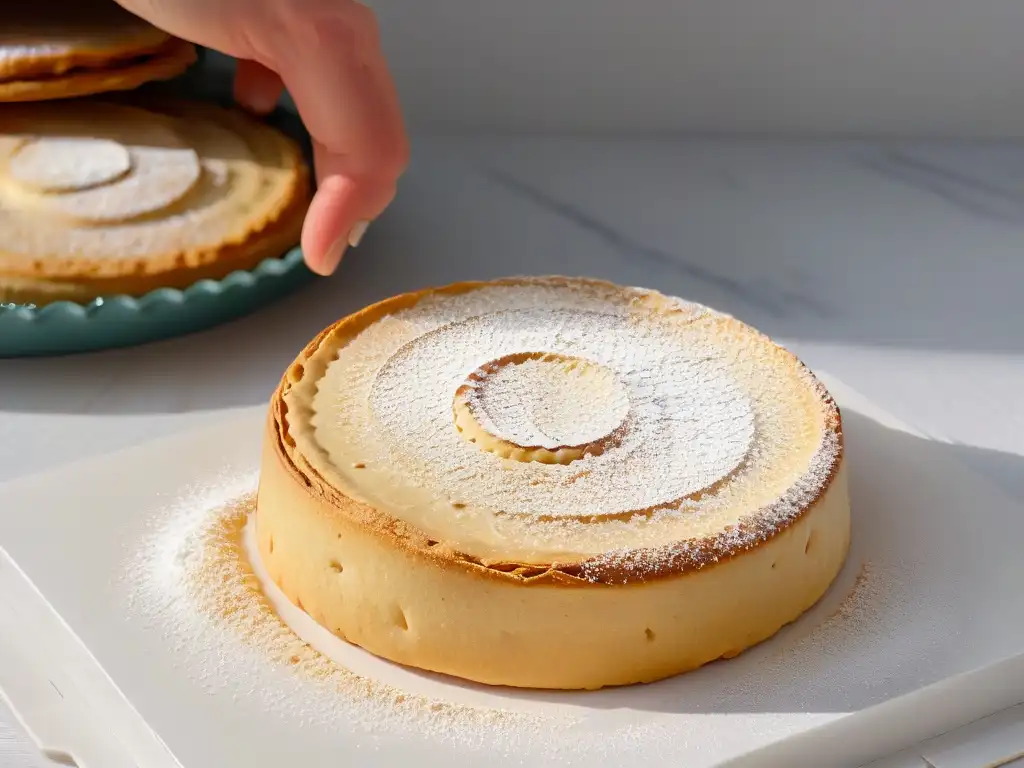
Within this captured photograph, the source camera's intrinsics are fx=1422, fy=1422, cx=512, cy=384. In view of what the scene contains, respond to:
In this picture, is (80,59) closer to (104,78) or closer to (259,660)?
(104,78)

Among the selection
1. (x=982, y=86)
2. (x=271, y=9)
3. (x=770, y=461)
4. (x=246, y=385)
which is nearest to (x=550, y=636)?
(x=770, y=461)

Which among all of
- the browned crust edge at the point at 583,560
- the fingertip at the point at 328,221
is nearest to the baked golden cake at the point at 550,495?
the browned crust edge at the point at 583,560

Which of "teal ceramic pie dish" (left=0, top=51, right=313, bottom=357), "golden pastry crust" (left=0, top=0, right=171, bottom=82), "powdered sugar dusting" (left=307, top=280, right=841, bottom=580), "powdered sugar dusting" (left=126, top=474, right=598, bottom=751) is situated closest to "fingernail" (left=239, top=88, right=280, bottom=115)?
"golden pastry crust" (left=0, top=0, right=171, bottom=82)

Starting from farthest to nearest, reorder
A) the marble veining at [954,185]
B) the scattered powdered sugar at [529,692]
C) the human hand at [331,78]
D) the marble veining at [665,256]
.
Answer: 1. the marble veining at [954,185]
2. the marble veining at [665,256]
3. the human hand at [331,78]
4. the scattered powdered sugar at [529,692]

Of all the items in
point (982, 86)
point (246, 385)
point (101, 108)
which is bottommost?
point (246, 385)

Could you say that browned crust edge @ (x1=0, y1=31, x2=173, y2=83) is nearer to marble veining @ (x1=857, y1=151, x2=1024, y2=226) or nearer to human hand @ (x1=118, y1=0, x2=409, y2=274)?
human hand @ (x1=118, y1=0, x2=409, y2=274)

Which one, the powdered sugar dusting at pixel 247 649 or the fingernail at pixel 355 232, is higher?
the fingernail at pixel 355 232

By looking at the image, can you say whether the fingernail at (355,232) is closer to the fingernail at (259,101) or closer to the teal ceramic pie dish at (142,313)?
the teal ceramic pie dish at (142,313)

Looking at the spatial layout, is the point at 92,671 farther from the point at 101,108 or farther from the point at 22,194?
the point at 101,108
